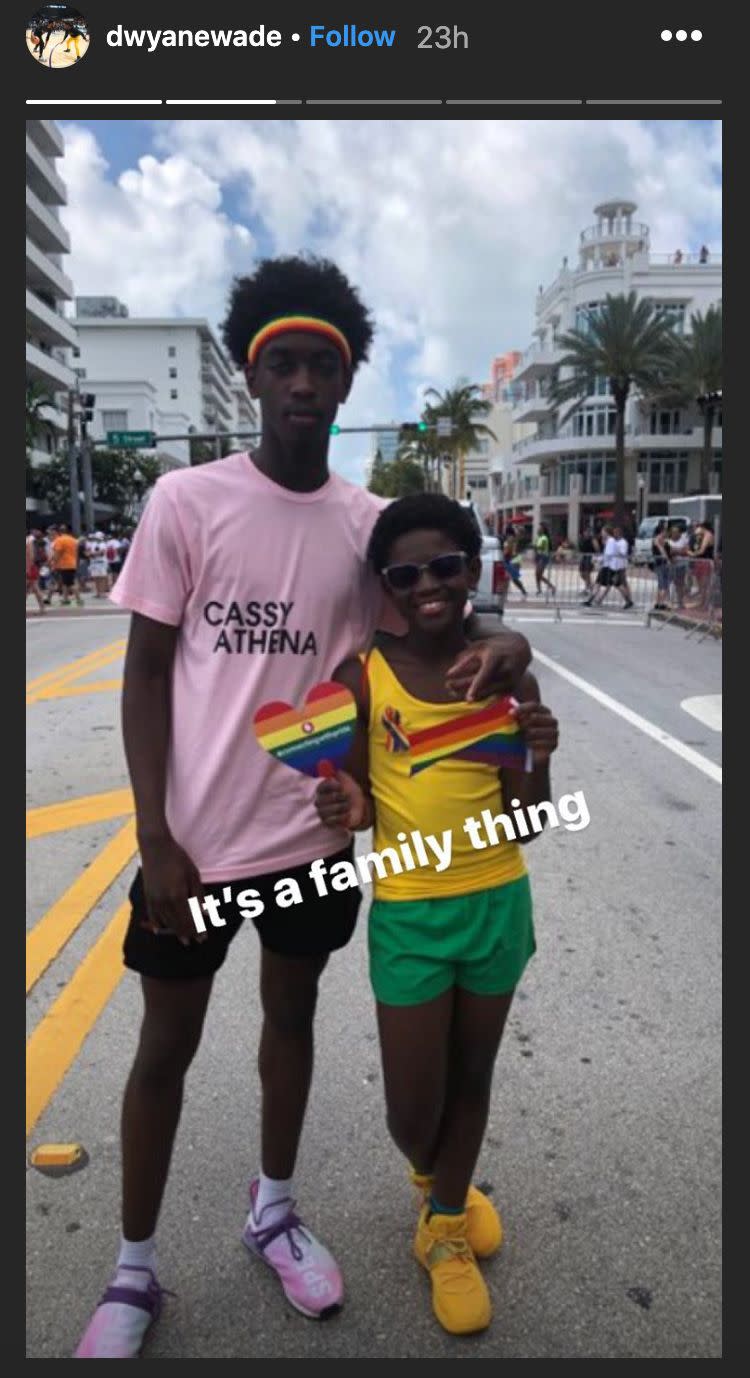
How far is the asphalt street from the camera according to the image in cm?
207

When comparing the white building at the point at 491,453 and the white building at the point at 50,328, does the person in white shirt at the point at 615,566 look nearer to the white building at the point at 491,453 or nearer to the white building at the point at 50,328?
the white building at the point at 50,328

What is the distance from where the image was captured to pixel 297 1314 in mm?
2092

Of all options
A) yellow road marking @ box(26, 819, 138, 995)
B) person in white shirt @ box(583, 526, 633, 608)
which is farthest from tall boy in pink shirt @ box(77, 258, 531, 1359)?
person in white shirt @ box(583, 526, 633, 608)

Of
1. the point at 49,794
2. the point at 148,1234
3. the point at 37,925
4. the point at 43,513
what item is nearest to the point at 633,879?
the point at 37,925

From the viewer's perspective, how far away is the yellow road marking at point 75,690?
9.75 metres

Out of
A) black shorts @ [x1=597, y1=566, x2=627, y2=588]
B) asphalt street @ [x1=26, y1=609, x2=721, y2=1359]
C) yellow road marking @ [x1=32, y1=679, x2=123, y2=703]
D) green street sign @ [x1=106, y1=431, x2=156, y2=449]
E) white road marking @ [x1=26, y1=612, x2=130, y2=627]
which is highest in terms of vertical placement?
green street sign @ [x1=106, y1=431, x2=156, y2=449]

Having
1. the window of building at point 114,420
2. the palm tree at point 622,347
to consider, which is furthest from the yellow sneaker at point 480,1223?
the window of building at point 114,420

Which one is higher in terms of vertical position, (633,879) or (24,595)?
(24,595)

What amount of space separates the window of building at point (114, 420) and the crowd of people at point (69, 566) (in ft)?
172

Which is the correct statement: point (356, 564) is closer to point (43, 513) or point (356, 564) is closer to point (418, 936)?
point (418, 936)

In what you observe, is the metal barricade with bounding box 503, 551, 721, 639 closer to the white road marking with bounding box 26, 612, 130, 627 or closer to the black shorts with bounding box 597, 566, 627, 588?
the black shorts with bounding box 597, 566, 627, 588

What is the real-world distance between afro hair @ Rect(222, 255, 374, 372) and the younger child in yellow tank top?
415mm

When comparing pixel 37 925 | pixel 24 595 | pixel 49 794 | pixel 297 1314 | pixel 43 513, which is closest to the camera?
pixel 24 595

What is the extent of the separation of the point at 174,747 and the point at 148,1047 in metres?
0.64
